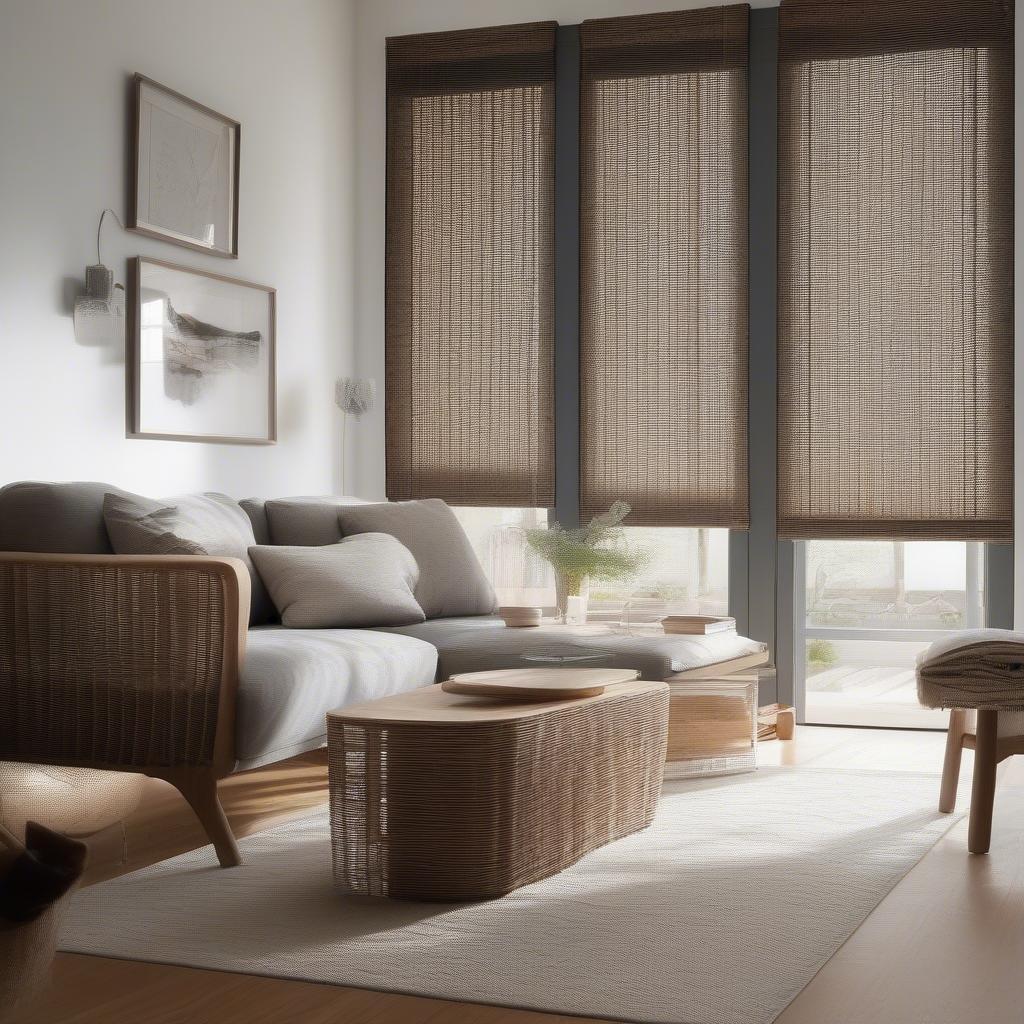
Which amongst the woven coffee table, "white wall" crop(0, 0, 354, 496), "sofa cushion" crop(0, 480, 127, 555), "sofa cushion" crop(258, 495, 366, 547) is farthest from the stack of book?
"sofa cushion" crop(0, 480, 127, 555)

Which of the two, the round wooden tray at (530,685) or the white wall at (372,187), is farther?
the white wall at (372,187)

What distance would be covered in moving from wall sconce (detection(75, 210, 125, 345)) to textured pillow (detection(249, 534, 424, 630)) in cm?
80

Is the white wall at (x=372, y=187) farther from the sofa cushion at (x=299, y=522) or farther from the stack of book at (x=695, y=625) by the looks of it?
the stack of book at (x=695, y=625)

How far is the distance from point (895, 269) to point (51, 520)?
336cm

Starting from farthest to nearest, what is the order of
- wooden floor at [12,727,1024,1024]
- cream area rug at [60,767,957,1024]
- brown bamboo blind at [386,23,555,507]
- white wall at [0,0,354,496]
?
1. brown bamboo blind at [386,23,555,507]
2. white wall at [0,0,354,496]
3. cream area rug at [60,767,957,1024]
4. wooden floor at [12,727,1024,1024]

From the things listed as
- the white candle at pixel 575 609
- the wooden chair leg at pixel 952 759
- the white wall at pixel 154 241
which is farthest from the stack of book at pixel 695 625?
the white wall at pixel 154 241

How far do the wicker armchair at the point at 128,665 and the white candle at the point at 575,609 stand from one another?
2.01 m

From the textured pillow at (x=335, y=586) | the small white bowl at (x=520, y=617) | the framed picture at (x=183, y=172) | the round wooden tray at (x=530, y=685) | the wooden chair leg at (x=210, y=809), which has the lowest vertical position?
the wooden chair leg at (x=210, y=809)

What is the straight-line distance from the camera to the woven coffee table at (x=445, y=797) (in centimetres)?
276

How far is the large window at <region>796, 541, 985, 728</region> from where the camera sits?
17.7 ft

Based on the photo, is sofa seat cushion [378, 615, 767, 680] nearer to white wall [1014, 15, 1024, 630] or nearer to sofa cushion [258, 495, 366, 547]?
sofa cushion [258, 495, 366, 547]

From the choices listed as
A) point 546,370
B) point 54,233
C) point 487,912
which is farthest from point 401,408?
point 487,912

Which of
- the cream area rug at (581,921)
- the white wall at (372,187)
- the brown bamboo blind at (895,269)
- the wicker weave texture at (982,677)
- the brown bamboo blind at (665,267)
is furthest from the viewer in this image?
the white wall at (372,187)

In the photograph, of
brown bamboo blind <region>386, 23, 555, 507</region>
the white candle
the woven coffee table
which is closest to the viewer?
the woven coffee table
